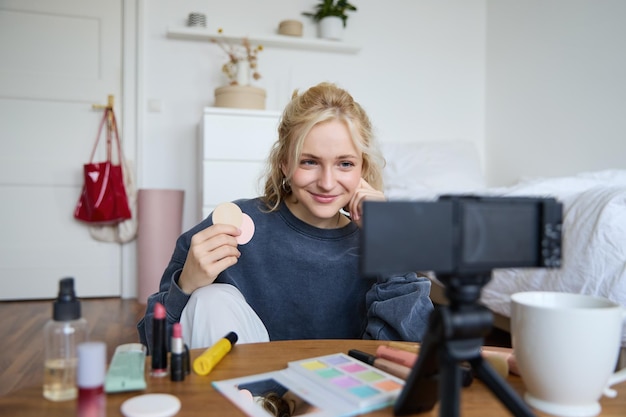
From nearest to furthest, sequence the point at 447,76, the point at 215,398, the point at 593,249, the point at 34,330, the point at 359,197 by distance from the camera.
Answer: the point at 215,398 < the point at 359,197 < the point at 593,249 < the point at 34,330 < the point at 447,76

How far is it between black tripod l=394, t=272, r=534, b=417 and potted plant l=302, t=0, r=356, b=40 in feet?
10.0

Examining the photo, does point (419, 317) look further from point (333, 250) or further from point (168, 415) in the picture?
point (168, 415)

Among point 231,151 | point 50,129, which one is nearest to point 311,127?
point 231,151

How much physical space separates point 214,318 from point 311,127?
0.48 m

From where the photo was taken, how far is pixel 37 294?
10.0 ft

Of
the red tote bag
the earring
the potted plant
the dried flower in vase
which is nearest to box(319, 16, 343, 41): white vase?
the potted plant

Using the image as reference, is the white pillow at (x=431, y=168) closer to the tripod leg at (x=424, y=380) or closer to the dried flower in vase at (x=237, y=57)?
the dried flower in vase at (x=237, y=57)

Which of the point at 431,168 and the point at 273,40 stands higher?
the point at 273,40

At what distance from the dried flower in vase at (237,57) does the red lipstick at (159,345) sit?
255 cm

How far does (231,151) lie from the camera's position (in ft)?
9.35

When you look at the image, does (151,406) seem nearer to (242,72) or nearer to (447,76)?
(242,72)

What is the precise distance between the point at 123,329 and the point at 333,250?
5.16 ft

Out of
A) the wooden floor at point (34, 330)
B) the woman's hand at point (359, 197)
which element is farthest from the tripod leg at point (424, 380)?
the wooden floor at point (34, 330)

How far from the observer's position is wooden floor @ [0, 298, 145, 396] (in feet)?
5.83
